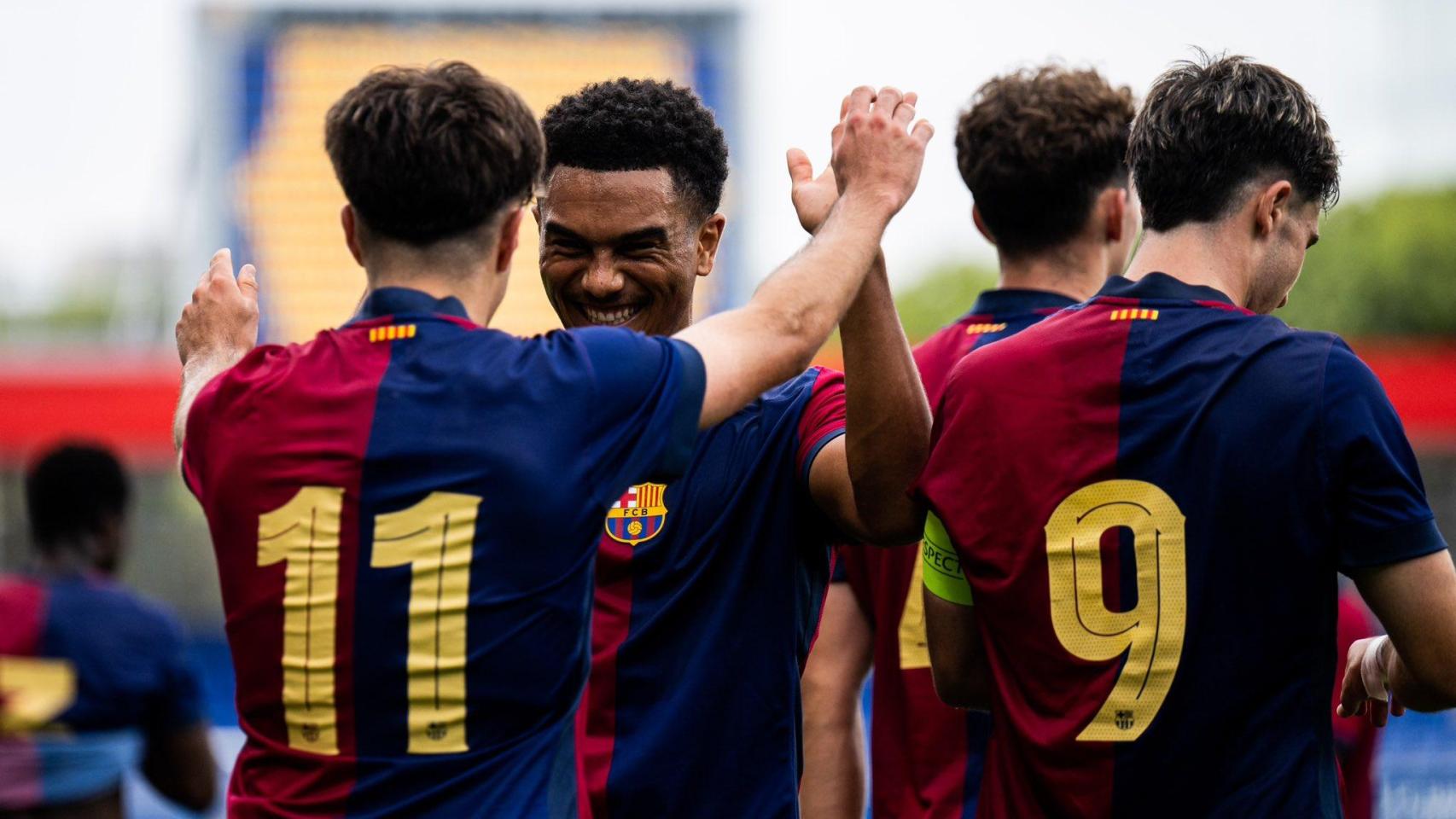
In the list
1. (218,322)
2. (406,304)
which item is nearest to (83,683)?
(218,322)

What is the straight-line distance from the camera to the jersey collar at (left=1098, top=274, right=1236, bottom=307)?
273cm

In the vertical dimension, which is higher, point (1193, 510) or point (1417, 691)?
point (1193, 510)

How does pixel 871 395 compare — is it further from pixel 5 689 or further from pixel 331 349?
pixel 5 689

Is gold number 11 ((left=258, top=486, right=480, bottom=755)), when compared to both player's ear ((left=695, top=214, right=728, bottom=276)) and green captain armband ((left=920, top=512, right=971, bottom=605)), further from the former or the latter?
player's ear ((left=695, top=214, right=728, bottom=276))

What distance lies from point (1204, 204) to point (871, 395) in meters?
0.66

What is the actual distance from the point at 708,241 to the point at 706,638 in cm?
84

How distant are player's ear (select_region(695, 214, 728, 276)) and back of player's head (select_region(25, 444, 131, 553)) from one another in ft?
10.9

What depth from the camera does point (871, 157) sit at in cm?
277

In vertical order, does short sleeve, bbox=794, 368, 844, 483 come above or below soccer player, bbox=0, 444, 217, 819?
above

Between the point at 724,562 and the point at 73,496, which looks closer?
the point at 724,562

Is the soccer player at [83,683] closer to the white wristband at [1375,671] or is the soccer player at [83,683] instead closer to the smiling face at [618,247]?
the smiling face at [618,247]

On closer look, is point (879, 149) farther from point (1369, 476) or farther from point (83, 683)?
point (83, 683)

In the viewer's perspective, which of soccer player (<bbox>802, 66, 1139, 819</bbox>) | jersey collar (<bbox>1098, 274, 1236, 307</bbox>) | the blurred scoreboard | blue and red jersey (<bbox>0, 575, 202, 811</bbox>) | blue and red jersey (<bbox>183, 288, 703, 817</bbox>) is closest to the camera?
blue and red jersey (<bbox>183, 288, 703, 817</bbox>)

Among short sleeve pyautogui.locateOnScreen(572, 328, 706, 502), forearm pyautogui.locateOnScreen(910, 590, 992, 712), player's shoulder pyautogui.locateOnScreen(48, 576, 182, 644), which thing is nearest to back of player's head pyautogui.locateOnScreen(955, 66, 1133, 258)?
forearm pyautogui.locateOnScreen(910, 590, 992, 712)
